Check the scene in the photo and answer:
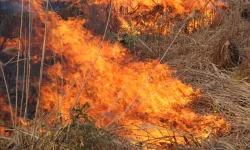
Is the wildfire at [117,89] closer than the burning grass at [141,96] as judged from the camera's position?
No

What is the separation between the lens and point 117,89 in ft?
11.1

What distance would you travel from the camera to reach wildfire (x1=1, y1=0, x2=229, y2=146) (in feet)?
9.46

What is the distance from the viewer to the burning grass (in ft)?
6.42

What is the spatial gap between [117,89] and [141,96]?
9.9 inches

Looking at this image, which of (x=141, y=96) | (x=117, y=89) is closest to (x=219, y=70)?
(x=141, y=96)

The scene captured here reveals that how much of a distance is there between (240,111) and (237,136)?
0.46 meters

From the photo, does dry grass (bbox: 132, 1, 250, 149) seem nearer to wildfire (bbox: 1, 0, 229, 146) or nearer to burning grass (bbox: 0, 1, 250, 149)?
burning grass (bbox: 0, 1, 250, 149)

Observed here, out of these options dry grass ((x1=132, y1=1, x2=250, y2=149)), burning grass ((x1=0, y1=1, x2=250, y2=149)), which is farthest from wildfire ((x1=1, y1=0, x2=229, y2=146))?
dry grass ((x1=132, y1=1, x2=250, y2=149))

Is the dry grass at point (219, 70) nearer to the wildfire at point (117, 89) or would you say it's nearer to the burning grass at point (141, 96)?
the burning grass at point (141, 96)

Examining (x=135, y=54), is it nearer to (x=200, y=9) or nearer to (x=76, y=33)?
(x=76, y=33)

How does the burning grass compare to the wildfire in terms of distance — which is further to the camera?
the wildfire

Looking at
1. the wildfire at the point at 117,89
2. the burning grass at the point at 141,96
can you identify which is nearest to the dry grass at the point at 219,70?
the burning grass at the point at 141,96

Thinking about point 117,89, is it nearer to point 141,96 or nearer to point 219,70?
point 141,96

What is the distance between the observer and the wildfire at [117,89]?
2.88m
